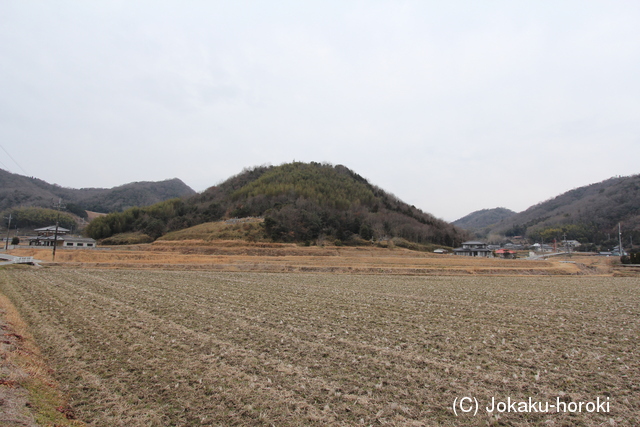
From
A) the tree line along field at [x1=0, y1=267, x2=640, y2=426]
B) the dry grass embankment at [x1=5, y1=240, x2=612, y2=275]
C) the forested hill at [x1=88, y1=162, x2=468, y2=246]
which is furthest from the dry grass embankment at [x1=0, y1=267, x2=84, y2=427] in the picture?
the forested hill at [x1=88, y1=162, x2=468, y2=246]

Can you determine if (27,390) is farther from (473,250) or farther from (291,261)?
(473,250)

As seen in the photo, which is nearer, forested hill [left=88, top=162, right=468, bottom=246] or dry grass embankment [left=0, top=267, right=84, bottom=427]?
dry grass embankment [left=0, top=267, right=84, bottom=427]

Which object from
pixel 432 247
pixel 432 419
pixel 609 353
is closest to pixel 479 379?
pixel 432 419

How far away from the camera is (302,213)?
75.1 meters

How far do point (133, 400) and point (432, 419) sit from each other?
18.1 feet

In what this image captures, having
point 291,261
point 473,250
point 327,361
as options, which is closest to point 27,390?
point 327,361

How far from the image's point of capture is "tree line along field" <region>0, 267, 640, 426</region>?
19.5ft

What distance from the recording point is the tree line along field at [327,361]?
5.95 metres

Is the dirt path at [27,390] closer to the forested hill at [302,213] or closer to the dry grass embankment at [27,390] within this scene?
the dry grass embankment at [27,390]

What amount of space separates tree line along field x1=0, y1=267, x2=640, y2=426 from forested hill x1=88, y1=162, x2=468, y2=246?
56988 millimetres

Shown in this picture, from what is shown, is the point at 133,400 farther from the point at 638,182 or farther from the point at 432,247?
the point at 638,182

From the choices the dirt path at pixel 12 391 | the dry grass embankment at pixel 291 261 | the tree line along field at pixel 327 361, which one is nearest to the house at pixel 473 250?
the dry grass embankment at pixel 291 261

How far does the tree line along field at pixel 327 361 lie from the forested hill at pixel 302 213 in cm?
5699

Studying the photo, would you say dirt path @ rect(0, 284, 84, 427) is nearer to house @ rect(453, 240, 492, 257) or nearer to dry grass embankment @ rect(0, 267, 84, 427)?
dry grass embankment @ rect(0, 267, 84, 427)
